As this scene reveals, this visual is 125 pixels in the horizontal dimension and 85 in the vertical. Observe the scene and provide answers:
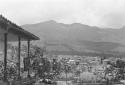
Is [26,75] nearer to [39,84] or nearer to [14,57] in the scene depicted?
[39,84]

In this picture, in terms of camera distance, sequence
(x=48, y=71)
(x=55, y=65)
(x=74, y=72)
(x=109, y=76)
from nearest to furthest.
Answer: (x=48, y=71) < (x=55, y=65) < (x=109, y=76) < (x=74, y=72)

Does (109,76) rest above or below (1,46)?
below

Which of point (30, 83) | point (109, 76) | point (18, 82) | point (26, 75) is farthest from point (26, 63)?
point (109, 76)

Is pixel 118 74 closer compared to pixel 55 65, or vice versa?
pixel 55 65

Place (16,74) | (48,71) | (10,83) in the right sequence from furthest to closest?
(48,71) → (16,74) → (10,83)

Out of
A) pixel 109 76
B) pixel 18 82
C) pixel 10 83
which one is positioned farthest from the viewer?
pixel 109 76

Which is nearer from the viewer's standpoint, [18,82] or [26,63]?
[18,82]

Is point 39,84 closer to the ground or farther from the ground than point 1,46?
closer to the ground

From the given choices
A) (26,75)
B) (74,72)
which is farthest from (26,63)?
(74,72)

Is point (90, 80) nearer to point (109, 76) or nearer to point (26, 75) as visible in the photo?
point (109, 76)
